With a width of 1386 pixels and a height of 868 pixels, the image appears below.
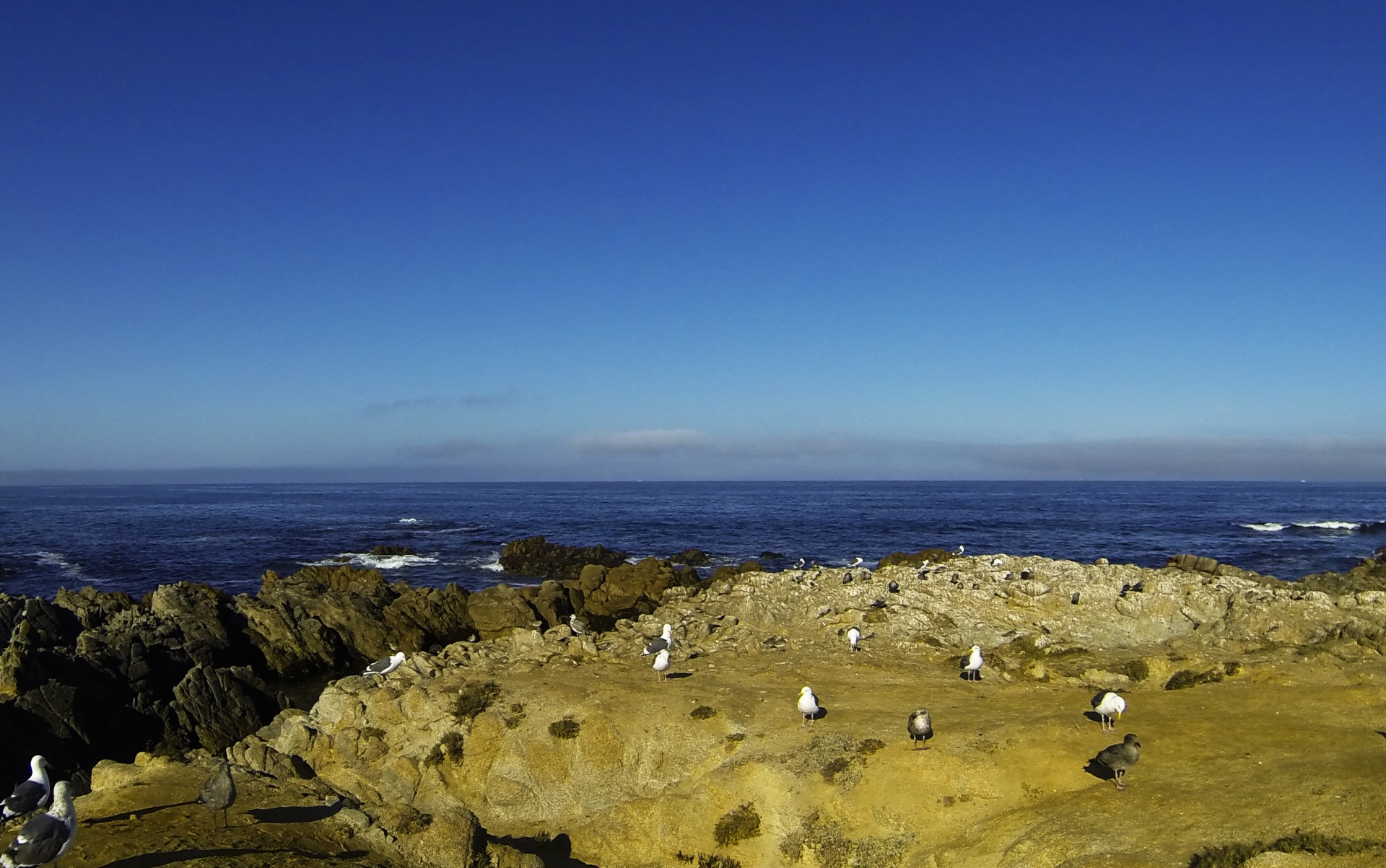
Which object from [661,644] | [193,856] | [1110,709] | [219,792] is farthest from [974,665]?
[193,856]

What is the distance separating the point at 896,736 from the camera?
20.3m

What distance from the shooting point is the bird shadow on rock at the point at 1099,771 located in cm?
1734

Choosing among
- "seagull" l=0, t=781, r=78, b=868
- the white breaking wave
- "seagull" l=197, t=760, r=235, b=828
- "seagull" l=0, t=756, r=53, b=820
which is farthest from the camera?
the white breaking wave

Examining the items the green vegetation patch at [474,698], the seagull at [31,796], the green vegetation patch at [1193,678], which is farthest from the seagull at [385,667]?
the green vegetation patch at [1193,678]

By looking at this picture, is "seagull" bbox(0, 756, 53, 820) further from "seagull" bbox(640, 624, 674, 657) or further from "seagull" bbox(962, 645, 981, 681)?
"seagull" bbox(962, 645, 981, 681)

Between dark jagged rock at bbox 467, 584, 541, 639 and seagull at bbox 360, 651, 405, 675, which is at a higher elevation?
seagull at bbox 360, 651, 405, 675

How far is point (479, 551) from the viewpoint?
278 feet

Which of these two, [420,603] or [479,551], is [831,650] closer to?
[420,603]

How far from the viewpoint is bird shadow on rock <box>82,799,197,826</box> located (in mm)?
17078

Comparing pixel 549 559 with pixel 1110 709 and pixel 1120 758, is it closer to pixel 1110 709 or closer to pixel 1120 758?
pixel 1110 709

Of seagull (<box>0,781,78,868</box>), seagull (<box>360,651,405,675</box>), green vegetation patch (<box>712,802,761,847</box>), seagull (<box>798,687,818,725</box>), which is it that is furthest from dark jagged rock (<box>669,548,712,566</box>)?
seagull (<box>0,781,78,868</box>)

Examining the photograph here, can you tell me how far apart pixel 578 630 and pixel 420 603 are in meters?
15.4

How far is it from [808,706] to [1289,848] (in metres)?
10.1

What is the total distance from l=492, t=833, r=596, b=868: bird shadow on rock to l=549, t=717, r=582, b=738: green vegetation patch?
2.50m
